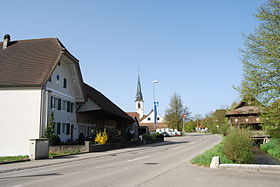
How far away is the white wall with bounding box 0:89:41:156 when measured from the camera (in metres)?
24.7

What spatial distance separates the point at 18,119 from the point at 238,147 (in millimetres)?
18192

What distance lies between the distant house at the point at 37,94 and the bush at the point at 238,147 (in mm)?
15704

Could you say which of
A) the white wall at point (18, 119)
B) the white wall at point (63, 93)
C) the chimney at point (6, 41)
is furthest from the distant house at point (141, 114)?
the white wall at point (18, 119)

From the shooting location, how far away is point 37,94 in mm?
25094

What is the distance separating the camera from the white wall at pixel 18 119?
24.7 meters

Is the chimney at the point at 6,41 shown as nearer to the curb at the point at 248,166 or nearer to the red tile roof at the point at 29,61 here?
the red tile roof at the point at 29,61

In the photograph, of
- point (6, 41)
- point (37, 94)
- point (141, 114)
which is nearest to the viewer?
point (37, 94)

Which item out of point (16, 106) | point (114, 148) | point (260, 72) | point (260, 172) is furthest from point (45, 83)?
point (260, 172)

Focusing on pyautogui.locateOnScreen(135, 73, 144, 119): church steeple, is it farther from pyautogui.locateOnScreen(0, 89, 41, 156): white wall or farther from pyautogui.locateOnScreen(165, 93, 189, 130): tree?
pyautogui.locateOnScreen(0, 89, 41, 156): white wall

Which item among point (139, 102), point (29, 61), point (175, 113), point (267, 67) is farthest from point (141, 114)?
point (267, 67)

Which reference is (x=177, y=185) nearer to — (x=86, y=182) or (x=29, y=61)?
(x=86, y=182)

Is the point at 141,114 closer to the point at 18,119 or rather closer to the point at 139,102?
the point at 139,102

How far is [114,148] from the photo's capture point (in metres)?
30.0

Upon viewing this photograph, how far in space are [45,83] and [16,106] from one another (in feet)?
10.4
